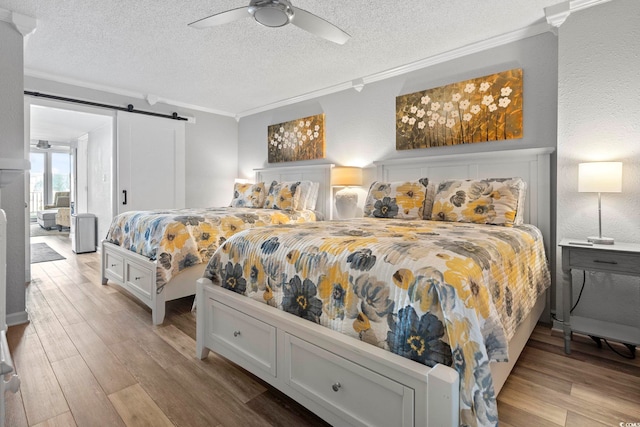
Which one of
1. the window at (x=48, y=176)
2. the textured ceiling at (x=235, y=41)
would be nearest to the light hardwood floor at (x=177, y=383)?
the textured ceiling at (x=235, y=41)

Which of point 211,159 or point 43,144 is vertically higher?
point 43,144

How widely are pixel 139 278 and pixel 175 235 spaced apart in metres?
0.51

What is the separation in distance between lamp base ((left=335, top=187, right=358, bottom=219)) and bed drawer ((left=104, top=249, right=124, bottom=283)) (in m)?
2.20

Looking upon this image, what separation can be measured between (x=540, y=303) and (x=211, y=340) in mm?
2231

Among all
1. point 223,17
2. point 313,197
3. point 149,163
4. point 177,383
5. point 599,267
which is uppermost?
point 223,17

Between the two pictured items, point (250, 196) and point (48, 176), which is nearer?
point (250, 196)

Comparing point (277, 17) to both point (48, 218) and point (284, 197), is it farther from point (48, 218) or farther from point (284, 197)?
point (48, 218)

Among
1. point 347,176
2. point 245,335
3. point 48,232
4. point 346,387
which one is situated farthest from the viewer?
point 48,232

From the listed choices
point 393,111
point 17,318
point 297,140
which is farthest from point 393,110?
point 17,318

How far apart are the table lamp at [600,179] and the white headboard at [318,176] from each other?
2459 millimetres

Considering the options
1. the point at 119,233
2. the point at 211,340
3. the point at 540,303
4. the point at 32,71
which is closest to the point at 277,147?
the point at 119,233

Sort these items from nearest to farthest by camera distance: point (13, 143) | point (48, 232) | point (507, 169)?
1. point (13, 143)
2. point (507, 169)
3. point (48, 232)

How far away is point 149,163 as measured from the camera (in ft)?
15.1

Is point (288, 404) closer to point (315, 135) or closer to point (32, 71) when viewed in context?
point (315, 135)
